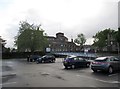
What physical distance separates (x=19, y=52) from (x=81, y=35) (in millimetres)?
54474

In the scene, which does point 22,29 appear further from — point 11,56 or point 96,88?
point 96,88

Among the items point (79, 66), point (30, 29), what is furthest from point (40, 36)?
point (79, 66)

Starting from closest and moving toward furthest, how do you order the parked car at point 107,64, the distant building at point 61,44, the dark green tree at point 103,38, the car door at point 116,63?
the parked car at point 107,64
the car door at point 116,63
the dark green tree at point 103,38
the distant building at point 61,44

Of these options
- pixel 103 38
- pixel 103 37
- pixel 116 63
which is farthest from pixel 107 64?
pixel 103 38

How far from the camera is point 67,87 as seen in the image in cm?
1070

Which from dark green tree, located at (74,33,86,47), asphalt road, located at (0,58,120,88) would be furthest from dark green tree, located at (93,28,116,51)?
asphalt road, located at (0,58,120,88)

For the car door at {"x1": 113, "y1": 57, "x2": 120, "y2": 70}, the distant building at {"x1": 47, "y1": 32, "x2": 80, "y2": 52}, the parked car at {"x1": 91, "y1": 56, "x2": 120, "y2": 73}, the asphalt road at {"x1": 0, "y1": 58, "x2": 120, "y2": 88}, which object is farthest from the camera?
the distant building at {"x1": 47, "y1": 32, "x2": 80, "y2": 52}

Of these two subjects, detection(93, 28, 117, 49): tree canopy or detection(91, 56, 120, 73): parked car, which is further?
detection(93, 28, 117, 49): tree canopy

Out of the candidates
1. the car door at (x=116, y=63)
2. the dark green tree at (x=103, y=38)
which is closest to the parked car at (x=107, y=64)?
the car door at (x=116, y=63)

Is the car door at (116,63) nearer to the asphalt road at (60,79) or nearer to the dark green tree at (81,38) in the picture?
the asphalt road at (60,79)

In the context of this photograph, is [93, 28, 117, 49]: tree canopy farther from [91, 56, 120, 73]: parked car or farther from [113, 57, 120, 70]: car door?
[91, 56, 120, 73]: parked car

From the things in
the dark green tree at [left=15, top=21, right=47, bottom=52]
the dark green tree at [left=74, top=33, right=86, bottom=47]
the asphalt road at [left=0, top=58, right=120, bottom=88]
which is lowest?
the asphalt road at [left=0, top=58, right=120, bottom=88]

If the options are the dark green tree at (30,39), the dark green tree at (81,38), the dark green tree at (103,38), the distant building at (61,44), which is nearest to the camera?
the dark green tree at (30,39)

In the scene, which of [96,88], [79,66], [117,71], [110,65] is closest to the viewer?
[96,88]
